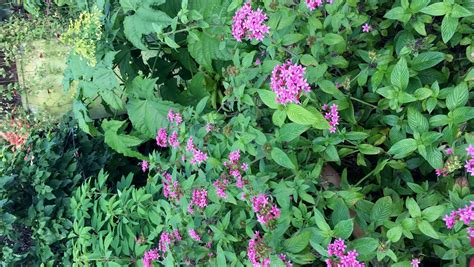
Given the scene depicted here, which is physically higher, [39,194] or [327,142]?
[327,142]

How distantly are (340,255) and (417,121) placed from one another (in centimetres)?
31

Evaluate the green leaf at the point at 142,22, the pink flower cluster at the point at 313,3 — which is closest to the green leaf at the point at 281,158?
the pink flower cluster at the point at 313,3

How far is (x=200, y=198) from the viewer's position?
4.15 feet

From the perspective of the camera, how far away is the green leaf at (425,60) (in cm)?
106

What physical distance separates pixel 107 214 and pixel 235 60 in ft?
2.42

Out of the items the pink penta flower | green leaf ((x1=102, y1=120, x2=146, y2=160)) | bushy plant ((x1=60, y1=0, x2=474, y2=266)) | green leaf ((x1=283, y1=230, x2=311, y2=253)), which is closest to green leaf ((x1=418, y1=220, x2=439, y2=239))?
bushy plant ((x1=60, y1=0, x2=474, y2=266))

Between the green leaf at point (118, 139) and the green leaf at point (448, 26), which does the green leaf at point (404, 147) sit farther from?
the green leaf at point (118, 139)

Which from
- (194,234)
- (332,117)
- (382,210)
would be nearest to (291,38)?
(332,117)

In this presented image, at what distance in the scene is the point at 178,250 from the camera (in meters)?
1.34

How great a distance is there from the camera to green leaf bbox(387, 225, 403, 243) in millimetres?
954

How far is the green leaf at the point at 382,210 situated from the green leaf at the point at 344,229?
0.27 feet

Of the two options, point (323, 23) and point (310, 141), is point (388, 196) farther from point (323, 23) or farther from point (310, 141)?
point (323, 23)

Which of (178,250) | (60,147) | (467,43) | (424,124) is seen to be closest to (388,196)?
(424,124)

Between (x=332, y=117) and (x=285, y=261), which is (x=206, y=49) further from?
(x=285, y=261)
